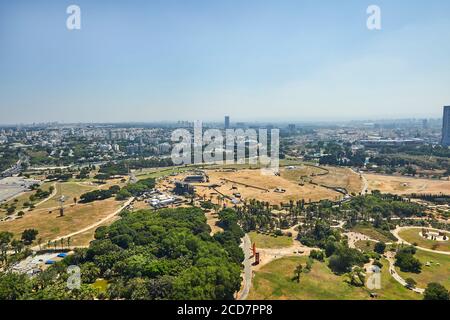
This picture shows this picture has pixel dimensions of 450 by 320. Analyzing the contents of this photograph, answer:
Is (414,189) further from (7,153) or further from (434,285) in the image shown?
(7,153)

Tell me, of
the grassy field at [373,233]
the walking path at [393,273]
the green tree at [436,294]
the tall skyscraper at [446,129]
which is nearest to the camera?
the green tree at [436,294]

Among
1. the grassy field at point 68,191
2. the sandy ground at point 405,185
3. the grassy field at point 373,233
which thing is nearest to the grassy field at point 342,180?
the sandy ground at point 405,185

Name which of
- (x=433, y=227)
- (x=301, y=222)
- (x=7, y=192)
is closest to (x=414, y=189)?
(x=433, y=227)

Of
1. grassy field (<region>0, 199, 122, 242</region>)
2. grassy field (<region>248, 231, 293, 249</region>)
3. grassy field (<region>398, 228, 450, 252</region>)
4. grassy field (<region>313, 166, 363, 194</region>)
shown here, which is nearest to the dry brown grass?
grassy field (<region>313, 166, 363, 194</region>)

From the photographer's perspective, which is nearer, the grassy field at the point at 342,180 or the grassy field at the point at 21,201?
the grassy field at the point at 21,201

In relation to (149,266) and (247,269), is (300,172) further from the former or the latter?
(149,266)

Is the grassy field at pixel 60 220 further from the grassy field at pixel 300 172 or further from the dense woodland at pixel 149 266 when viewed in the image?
the grassy field at pixel 300 172

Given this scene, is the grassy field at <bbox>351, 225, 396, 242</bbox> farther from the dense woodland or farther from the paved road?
the dense woodland
